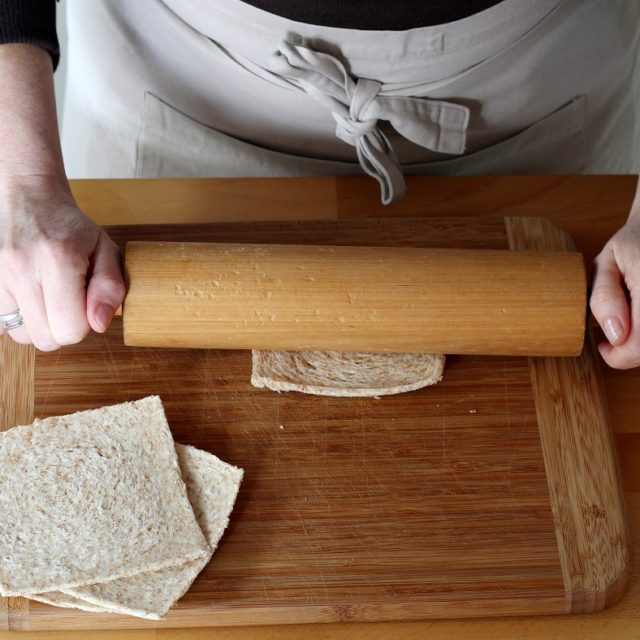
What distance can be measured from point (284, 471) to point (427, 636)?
1.32ft

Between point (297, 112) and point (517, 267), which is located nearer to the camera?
point (517, 267)

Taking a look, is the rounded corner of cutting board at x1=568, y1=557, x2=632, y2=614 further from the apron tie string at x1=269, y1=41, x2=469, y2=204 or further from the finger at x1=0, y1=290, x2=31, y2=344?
the finger at x1=0, y1=290, x2=31, y2=344

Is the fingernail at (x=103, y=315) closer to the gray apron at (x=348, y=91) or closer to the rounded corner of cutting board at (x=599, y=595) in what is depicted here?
the gray apron at (x=348, y=91)

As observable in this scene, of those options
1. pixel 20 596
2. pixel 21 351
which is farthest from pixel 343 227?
pixel 20 596

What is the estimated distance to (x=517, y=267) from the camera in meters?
1.85

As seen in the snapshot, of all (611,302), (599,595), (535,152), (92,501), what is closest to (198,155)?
(535,152)

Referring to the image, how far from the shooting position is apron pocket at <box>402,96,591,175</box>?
2.26 meters

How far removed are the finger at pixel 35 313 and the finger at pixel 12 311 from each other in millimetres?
16

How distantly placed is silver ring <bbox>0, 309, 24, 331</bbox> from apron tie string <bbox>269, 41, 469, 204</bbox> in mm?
750

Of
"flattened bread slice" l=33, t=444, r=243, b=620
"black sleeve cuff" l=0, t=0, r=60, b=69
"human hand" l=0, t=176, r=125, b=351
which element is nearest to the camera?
"flattened bread slice" l=33, t=444, r=243, b=620

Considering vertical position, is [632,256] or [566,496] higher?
[632,256]

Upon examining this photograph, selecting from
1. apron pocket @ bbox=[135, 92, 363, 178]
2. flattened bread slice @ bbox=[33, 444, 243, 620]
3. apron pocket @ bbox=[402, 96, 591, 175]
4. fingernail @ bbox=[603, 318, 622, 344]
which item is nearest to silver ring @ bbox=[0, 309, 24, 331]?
flattened bread slice @ bbox=[33, 444, 243, 620]

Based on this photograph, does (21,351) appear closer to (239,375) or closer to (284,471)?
(239,375)

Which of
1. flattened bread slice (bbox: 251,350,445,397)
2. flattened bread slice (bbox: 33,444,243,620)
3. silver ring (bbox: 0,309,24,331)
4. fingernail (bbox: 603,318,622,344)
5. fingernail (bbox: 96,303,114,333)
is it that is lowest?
flattened bread slice (bbox: 33,444,243,620)
